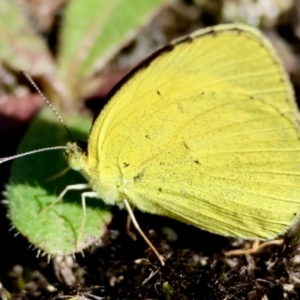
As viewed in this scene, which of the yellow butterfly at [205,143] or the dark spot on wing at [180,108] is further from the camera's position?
the dark spot on wing at [180,108]

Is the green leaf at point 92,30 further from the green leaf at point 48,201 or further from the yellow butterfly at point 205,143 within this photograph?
the yellow butterfly at point 205,143

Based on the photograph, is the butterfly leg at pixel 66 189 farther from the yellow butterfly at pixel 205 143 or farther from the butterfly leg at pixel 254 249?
the butterfly leg at pixel 254 249

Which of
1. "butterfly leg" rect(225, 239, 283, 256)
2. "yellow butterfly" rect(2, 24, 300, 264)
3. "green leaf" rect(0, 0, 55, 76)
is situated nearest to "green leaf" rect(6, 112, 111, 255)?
"yellow butterfly" rect(2, 24, 300, 264)

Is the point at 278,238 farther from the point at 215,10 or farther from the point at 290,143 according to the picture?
the point at 215,10

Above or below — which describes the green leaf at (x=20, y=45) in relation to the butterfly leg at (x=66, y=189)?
above

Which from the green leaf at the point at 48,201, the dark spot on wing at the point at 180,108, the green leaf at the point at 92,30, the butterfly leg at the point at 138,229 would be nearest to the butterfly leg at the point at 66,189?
the green leaf at the point at 48,201

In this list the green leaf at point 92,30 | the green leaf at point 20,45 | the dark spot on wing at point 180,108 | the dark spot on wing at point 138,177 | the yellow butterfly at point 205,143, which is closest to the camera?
the yellow butterfly at point 205,143

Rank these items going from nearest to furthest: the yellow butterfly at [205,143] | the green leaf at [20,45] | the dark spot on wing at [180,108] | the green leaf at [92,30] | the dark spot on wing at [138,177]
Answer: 1. the yellow butterfly at [205,143]
2. the dark spot on wing at [180,108]
3. the dark spot on wing at [138,177]
4. the green leaf at [20,45]
5. the green leaf at [92,30]

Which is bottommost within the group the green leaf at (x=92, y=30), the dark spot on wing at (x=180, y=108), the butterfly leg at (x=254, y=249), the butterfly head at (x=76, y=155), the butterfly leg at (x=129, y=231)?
the butterfly leg at (x=254, y=249)
